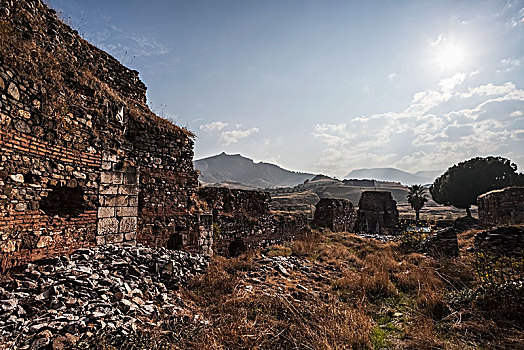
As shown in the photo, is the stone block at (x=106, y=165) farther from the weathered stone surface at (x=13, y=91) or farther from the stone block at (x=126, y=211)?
the weathered stone surface at (x=13, y=91)

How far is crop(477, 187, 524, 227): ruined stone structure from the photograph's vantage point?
52.5 feet

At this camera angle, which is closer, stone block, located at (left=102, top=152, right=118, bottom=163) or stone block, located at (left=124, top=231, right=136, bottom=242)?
stone block, located at (left=102, top=152, right=118, bottom=163)

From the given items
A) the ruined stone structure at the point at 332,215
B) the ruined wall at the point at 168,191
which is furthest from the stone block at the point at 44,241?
the ruined stone structure at the point at 332,215

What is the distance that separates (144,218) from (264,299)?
14.9ft

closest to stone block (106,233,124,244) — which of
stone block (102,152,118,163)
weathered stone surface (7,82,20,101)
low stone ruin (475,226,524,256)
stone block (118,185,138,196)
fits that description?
stone block (118,185,138,196)

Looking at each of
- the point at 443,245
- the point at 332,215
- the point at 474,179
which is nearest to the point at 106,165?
the point at 443,245

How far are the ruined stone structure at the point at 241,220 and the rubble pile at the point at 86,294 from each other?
4569mm

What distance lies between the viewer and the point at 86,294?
4.37m

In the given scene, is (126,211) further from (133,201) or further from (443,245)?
(443,245)

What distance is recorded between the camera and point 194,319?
4.68m

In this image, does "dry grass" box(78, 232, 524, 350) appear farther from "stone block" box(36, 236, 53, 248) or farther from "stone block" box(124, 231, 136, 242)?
"stone block" box(36, 236, 53, 248)

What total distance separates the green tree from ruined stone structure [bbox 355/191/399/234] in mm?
13918

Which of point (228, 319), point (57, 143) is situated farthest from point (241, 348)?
point (57, 143)

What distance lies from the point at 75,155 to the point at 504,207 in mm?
22897
